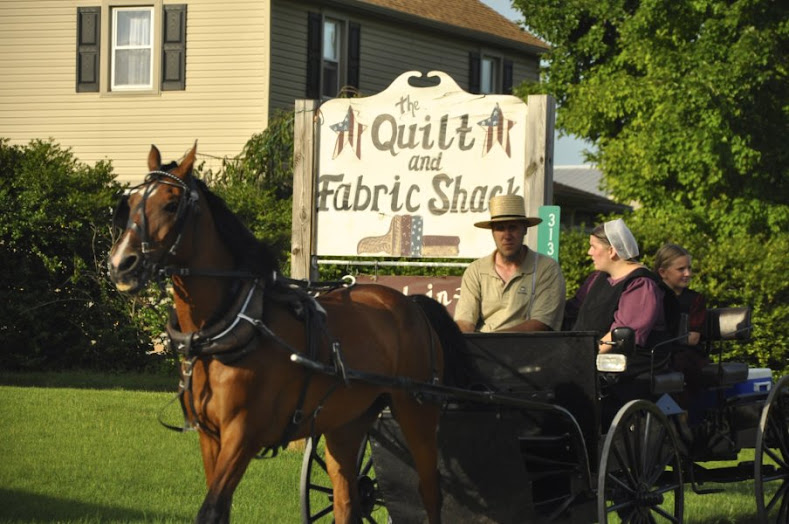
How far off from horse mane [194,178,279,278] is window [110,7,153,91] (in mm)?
20788

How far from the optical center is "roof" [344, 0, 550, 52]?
2881 cm

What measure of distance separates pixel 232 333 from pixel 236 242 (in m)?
0.51

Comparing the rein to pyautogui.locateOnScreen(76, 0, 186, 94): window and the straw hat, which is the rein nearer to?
the straw hat

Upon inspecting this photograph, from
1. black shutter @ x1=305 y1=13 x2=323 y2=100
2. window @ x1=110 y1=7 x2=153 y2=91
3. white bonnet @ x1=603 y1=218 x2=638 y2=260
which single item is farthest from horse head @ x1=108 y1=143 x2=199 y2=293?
black shutter @ x1=305 y1=13 x2=323 y2=100

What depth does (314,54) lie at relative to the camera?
2706cm

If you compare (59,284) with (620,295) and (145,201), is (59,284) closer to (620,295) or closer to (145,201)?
(620,295)

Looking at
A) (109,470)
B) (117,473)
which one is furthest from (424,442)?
(109,470)

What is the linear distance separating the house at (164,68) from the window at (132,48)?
0.02m

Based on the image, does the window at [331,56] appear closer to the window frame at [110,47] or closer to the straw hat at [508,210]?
the window frame at [110,47]

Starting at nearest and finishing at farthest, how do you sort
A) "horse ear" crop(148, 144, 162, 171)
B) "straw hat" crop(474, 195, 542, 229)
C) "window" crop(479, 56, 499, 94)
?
"horse ear" crop(148, 144, 162, 171) → "straw hat" crop(474, 195, 542, 229) → "window" crop(479, 56, 499, 94)

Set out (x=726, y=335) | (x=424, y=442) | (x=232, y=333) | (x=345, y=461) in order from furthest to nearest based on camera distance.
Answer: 1. (x=726, y=335)
2. (x=345, y=461)
3. (x=424, y=442)
4. (x=232, y=333)

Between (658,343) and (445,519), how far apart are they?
5.53ft

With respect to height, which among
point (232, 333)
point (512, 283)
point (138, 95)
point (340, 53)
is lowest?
point (232, 333)

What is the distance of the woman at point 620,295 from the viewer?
7902 millimetres
